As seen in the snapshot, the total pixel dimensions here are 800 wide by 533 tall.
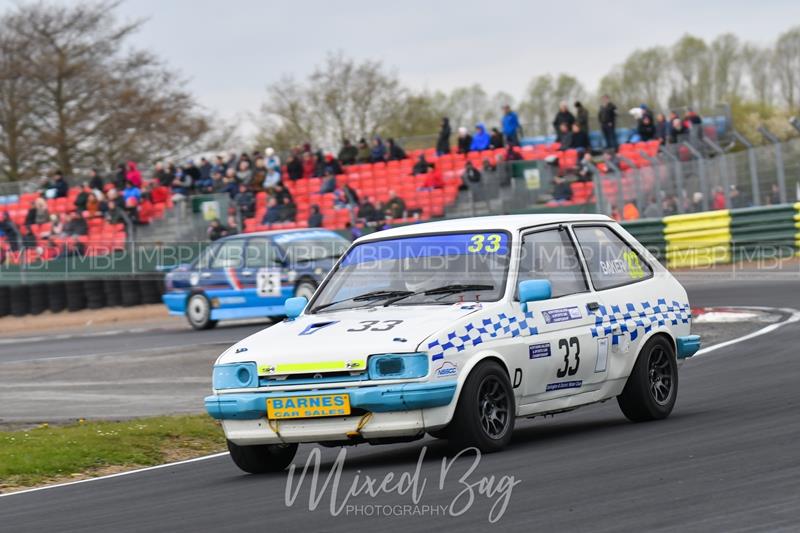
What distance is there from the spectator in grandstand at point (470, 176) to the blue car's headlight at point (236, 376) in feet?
72.2

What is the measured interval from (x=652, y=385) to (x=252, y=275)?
14.6 meters

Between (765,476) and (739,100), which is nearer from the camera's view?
(765,476)

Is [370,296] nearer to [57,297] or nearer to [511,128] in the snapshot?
[57,297]

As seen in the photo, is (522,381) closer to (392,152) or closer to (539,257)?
(539,257)

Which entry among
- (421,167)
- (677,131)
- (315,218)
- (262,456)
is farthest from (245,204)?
(262,456)

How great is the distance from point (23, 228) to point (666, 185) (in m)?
15.7

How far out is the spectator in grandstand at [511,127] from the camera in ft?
104

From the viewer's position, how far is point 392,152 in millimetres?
A: 33062

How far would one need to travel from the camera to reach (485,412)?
25.9 feet

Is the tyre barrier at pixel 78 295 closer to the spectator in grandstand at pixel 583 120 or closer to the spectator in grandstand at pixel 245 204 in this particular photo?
the spectator in grandstand at pixel 245 204

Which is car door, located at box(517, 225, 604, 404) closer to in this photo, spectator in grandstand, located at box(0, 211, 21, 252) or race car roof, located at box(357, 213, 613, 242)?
race car roof, located at box(357, 213, 613, 242)

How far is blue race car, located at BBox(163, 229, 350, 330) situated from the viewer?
23.1 metres

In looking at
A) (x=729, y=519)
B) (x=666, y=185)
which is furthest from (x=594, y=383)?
(x=666, y=185)

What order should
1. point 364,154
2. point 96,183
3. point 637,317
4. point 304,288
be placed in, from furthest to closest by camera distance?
point 96,183 < point 364,154 < point 304,288 < point 637,317
